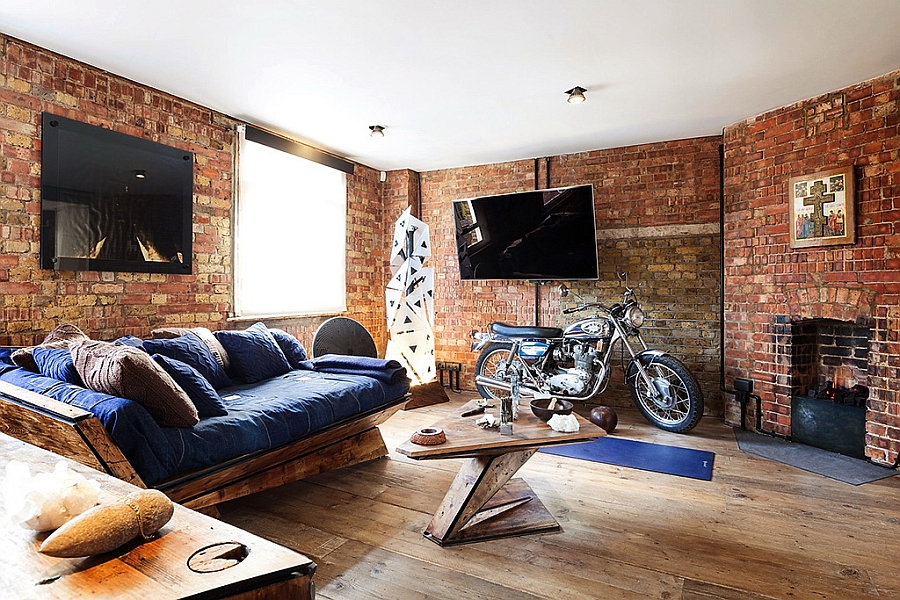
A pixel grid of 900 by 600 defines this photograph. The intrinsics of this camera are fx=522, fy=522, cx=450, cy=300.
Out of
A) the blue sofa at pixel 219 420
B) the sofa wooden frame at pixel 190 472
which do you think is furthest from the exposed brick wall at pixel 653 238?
the sofa wooden frame at pixel 190 472

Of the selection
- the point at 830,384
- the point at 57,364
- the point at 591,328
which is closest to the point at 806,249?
the point at 830,384

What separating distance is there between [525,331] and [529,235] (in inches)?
39.4

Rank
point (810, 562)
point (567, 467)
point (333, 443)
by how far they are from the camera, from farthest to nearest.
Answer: point (567, 467) < point (333, 443) < point (810, 562)

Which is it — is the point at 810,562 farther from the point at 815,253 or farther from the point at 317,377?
the point at 317,377

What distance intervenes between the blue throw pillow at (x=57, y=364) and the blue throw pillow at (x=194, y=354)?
1.75 ft

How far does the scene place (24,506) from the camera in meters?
0.90

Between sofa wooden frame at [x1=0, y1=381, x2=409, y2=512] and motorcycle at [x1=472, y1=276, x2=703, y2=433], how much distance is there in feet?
5.46

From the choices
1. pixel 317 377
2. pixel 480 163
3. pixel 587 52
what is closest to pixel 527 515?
pixel 317 377

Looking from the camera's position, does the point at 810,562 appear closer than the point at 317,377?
Yes

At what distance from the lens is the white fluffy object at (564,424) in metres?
2.50

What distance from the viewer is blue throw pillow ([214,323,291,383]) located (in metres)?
3.56

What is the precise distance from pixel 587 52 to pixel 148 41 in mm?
2541

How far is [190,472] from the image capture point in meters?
2.20

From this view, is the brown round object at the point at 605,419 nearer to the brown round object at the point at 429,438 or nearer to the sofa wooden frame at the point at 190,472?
the sofa wooden frame at the point at 190,472
